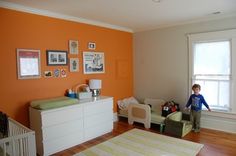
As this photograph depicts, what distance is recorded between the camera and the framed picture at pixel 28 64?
3018mm

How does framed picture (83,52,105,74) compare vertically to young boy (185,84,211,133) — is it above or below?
above

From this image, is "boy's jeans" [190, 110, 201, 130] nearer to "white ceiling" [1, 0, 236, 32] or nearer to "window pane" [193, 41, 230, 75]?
"window pane" [193, 41, 230, 75]

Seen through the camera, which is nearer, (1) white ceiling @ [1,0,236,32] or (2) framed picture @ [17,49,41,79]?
(1) white ceiling @ [1,0,236,32]

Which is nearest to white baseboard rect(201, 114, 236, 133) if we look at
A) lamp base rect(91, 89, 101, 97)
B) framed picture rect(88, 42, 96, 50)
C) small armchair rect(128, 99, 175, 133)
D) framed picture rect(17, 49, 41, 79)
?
small armchair rect(128, 99, 175, 133)

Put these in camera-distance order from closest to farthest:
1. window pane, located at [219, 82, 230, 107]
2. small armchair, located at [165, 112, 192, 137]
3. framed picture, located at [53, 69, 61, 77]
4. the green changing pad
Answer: the green changing pad → framed picture, located at [53, 69, 61, 77] → small armchair, located at [165, 112, 192, 137] → window pane, located at [219, 82, 230, 107]

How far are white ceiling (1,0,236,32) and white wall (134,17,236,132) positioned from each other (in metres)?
0.23

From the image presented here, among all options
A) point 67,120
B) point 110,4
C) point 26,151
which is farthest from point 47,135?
point 110,4

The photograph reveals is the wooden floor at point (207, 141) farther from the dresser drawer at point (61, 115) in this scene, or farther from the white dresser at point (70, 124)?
the dresser drawer at point (61, 115)

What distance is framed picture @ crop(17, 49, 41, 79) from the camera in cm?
302

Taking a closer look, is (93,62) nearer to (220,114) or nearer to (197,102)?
(197,102)

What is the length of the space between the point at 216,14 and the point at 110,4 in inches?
86.8

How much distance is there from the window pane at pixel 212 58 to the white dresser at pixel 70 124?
7.17 ft

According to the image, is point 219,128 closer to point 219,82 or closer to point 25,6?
point 219,82

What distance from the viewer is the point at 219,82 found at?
3896 mm
